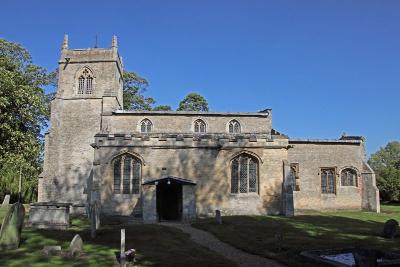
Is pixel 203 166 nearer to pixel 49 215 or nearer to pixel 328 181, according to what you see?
pixel 49 215

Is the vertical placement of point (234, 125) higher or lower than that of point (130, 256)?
higher

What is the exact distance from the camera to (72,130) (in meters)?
35.1

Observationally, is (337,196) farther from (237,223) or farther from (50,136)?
(50,136)

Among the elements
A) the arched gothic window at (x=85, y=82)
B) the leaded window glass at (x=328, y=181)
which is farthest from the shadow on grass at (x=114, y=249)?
the arched gothic window at (x=85, y=82)

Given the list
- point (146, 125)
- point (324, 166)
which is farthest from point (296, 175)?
point (146, 125)

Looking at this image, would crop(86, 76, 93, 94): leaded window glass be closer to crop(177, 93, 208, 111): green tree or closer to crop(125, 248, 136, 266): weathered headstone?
crop(177, 93, 208, 111): green tree

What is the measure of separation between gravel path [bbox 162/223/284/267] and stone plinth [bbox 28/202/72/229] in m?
6.01

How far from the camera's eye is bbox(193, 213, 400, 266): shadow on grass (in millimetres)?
13242

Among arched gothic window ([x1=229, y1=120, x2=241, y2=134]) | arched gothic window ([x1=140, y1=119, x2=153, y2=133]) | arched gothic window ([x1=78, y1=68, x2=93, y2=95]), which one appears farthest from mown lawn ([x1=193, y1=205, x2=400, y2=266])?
arched gothic window ([x1=78, y1=68, x2=93, y2=95])

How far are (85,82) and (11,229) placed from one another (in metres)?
25.4

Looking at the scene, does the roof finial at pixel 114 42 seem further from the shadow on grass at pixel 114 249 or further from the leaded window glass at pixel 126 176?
the shadow on grass at pixel 114 249

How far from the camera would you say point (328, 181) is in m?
33.1

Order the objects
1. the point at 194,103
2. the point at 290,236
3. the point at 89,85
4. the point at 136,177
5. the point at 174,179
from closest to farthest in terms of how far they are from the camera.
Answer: the point at 290,236, the point at 174,179, the point at 136,177, the point at 89,85, the point at 194,103

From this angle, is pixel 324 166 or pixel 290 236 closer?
pixel 290 236
